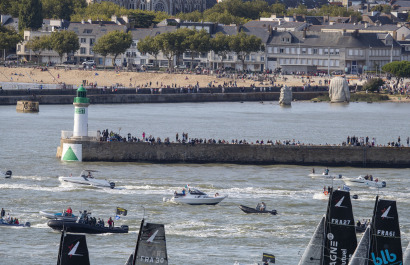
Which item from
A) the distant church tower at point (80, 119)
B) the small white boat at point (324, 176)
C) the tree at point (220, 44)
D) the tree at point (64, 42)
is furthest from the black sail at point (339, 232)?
the tree at point (64, 42)

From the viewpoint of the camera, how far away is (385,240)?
38688 mm

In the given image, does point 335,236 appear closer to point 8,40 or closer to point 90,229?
point 90,229

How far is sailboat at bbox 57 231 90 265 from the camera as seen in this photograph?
123 feet

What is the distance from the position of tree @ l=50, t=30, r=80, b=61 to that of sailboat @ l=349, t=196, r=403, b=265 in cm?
14198

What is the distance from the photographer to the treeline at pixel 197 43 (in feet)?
568

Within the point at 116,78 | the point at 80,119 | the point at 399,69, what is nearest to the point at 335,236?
the point at 80,119

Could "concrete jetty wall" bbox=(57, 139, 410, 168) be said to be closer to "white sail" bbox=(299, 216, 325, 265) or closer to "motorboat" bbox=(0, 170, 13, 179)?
"motorboat" bbox=(0, 170, 13, 179)

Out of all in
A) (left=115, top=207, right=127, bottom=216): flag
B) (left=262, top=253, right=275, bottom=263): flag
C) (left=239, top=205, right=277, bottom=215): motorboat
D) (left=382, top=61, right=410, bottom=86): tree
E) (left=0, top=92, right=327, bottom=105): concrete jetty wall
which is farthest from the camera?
(left=382, top=61, right=410, bottom=86): tree

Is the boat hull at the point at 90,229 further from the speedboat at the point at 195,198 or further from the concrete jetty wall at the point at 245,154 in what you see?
the concrete jetty wall at the point at 245,154

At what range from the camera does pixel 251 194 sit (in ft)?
Answer: 224

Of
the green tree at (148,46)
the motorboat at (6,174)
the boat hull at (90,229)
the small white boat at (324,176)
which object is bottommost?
the boat hull at (90,229)

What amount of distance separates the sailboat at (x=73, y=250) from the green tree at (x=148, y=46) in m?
138

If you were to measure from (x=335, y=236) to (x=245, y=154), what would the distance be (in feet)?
133

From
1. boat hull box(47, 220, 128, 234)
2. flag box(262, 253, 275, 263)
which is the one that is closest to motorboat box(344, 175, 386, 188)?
boat hull box(47, 220, 128, 234)
